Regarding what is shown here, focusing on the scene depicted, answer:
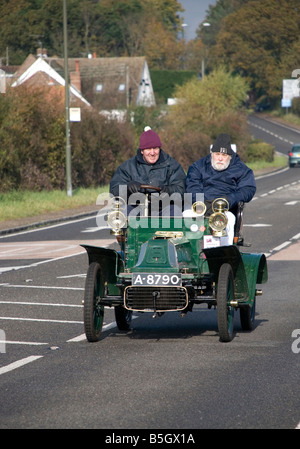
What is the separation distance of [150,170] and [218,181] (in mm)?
764

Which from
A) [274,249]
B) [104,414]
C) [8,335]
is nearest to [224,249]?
[8,335]

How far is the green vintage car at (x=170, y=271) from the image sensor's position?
961 centimetres

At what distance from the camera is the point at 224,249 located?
9898 millimetres

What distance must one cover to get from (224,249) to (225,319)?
0.72m

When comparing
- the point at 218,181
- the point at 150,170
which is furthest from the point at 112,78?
the point at 150,170

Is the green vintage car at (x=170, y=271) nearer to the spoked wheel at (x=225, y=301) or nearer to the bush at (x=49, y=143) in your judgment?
the spoked wheel at (x=225, y=301)

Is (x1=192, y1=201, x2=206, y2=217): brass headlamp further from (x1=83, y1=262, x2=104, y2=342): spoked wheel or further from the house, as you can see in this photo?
the house

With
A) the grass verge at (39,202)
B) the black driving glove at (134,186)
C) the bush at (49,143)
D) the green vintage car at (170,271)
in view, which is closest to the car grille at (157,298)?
the green vintage car at (170,271)

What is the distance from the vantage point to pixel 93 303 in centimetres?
962

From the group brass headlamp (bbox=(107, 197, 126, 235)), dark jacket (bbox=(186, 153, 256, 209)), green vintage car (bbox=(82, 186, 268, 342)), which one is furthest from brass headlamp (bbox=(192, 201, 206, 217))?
brass headlamp (bbox=(107, 197, 126, 235))

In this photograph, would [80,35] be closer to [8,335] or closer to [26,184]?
[26,184]

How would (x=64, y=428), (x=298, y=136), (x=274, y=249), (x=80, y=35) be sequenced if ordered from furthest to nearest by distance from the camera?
(x=80, y=35) → (x=298, y=136) → (x=274, y=249) → (x=64, y=428)

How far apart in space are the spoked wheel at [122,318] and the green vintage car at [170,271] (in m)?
0.02

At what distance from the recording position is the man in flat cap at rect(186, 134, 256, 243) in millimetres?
10812
